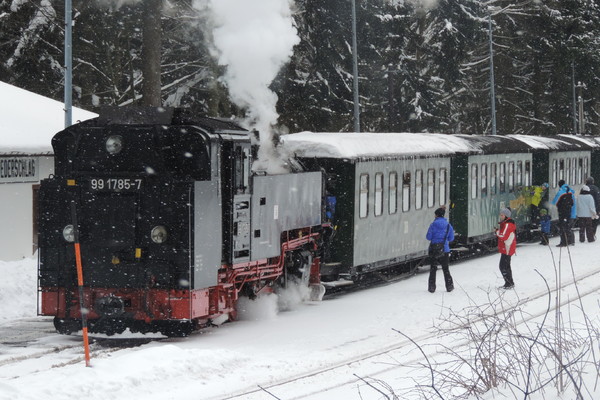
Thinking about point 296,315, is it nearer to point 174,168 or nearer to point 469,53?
point 174,168

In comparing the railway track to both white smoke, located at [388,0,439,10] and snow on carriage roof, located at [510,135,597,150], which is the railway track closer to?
snow on carriage roof, located at [510,135,597,150]

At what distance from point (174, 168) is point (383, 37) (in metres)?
37.4

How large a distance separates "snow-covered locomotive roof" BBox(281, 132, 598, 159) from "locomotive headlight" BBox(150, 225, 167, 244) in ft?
15.0

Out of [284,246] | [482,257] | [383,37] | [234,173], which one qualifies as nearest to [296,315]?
[284,246]

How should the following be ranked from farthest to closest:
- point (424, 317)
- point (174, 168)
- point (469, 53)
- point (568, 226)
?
1. point (469, 53)
2. point (568, 226)
3. point (424, 317)
4. point (174, 168)

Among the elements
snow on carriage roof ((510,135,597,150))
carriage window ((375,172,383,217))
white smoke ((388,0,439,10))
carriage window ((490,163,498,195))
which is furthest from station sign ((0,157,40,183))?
white smoke ((388,0,439,10))

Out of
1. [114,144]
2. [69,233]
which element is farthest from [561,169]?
[69,233]

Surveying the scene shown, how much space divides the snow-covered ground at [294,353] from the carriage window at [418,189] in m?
3.45

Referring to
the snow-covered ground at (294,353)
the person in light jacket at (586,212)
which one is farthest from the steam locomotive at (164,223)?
the person in light jacket at (586,212)

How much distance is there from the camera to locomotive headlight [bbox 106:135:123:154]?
14.0m

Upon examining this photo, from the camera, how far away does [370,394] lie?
428 inches

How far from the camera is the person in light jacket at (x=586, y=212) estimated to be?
1128 inches

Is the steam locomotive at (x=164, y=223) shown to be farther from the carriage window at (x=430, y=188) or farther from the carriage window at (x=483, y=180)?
the carriage window at (x=483, y=180)

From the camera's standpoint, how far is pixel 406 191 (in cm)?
2231
